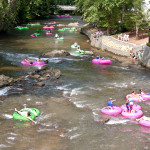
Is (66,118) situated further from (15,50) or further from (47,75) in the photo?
(15,50)

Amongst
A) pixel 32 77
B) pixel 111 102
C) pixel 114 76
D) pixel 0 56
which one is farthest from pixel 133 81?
pixel 0 56

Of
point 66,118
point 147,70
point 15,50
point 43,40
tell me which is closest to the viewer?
point 66,118

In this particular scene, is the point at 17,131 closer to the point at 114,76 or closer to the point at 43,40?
the point at 114,76

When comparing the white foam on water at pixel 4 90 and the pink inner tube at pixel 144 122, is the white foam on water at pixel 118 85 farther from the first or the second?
the white foam on water at pixel 4 90

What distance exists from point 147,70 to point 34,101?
12535 millimetres

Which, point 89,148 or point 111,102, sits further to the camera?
point 111,102

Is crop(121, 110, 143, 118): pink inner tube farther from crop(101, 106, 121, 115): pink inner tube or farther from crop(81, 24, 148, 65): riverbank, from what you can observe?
crop(81, 24, 148, 65): riverbank

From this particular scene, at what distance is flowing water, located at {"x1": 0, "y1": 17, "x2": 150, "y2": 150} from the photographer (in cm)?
1487

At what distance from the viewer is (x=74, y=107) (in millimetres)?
19391

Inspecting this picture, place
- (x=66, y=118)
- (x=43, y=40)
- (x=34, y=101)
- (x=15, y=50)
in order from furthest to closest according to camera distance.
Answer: (x=43, y=40) → (x=15, y=50) → (x=34, y=101) → (x=66, y=118)

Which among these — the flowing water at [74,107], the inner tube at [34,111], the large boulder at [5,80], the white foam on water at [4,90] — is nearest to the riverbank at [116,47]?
the flowing water at [74,107]

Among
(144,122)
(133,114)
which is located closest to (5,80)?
(133,114)

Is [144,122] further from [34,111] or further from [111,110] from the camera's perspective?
[34,111]

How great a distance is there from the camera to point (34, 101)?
67.2 ft
